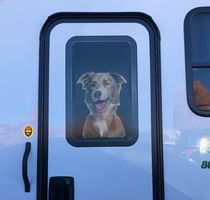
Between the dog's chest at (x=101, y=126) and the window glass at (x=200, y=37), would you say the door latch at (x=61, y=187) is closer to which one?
the dog's chest at (x=101, y=126)

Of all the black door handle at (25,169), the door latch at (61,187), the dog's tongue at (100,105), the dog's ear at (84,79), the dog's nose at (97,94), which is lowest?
the door latch at (61,187)

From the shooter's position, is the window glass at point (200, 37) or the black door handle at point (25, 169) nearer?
the black door handle at point (25, 169)

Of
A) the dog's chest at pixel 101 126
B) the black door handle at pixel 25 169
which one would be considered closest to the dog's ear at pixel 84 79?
the dog's chest at pixel 101 126

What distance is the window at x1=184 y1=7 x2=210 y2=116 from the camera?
1715 millimetres

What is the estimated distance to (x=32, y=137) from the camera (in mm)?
1681

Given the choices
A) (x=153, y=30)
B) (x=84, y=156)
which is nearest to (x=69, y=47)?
(x=153, y=30)

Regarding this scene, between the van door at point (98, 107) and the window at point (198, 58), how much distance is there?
10.3 inches

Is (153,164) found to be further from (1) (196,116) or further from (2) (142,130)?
(1) (196,116)

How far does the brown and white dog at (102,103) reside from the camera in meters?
1.72

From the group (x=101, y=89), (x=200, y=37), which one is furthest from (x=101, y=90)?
(x=200, y=37)

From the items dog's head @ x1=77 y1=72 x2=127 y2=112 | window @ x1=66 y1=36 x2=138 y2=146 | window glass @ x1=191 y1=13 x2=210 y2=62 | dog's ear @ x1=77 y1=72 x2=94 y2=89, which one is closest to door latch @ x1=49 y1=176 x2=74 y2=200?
window @ x1=66 y1=36 x2=138 y2=146

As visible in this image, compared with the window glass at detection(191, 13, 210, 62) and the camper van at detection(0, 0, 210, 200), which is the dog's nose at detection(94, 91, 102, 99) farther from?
the window glass at detection(191, 13, 210, 62)

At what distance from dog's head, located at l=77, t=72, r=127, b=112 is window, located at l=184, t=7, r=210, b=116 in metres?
0.54

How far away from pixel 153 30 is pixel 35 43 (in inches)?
37.5
